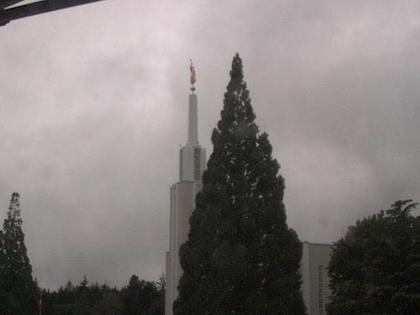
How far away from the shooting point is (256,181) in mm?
25938

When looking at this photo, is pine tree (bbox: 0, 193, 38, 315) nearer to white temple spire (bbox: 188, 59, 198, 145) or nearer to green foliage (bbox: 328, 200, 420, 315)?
white temple spire (bbox: 188, 59, 198, 145)

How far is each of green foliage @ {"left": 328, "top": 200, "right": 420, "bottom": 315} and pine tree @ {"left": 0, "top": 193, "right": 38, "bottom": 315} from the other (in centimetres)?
3010

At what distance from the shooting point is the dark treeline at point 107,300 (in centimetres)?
6812

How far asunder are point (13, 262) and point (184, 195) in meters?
18.6

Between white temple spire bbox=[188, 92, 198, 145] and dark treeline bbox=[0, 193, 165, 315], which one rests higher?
white temple spire bbox=[188, 92, 198, 145]

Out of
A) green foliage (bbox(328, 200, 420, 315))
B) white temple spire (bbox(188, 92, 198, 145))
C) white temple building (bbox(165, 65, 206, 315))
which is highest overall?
white temple spire (bbox(188, 92, 198, 145))

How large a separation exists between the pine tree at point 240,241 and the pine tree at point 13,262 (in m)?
30.6

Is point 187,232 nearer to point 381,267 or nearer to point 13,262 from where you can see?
point 381,267

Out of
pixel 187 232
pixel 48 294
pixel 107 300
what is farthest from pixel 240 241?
pixel 48 294

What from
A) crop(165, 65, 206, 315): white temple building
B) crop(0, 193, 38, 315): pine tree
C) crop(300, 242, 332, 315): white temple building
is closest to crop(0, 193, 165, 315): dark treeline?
crop(0, 193, 38, 315): pine tree

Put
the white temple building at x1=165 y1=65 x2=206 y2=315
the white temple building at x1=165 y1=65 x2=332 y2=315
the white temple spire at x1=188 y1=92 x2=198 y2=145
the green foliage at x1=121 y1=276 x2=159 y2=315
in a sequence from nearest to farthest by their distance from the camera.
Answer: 1. the white temple building at x1=165 y1=65 x2=332 y2=315
2. the white temple building at x1=165 y1=65 x2=206 y2=315
3. the white temple spire at x1=188 y1=92 x2=198 y2=145
4. the green foliage at x1=121 y1=276 x2=159 y2=315

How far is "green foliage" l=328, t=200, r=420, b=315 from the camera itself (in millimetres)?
25250

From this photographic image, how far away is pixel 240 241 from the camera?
24.8 m

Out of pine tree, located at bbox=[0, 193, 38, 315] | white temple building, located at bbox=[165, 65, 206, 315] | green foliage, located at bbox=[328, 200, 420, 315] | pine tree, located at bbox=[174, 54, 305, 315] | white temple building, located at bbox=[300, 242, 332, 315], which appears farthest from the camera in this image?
pine tree, located at bbox=[0, 193, 38, 315]
